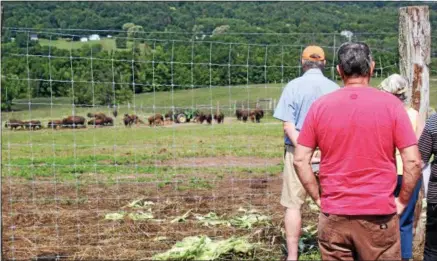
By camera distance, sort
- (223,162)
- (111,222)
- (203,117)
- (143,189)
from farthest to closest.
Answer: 1. (203,117)
2. (223,162)
3. (143,189)
4. (111,222)

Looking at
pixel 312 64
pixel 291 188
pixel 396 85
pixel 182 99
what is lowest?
pixel 182 99

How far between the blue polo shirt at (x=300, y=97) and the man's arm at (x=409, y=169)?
187 cm

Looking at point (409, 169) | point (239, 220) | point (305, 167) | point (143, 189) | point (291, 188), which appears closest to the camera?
point (409, 169)

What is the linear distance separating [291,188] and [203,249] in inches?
44.6

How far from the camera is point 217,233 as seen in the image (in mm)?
7605

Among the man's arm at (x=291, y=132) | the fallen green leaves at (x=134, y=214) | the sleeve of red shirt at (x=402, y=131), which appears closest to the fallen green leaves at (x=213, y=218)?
the fallen green leaves at (x=134, y=214)

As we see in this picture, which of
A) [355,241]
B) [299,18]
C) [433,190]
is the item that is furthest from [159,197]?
[299,18]

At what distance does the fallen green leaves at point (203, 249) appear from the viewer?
6.25 m

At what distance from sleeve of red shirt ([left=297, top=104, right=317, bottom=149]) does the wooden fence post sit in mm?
2871

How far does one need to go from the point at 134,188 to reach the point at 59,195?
1.34 meters

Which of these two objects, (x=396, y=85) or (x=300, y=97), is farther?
(x=300, y=97)

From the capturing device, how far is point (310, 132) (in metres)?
3.91

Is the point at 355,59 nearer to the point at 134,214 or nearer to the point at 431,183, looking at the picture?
the point at 431,183

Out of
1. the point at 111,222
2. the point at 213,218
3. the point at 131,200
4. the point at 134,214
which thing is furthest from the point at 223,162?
the point at 111,222
